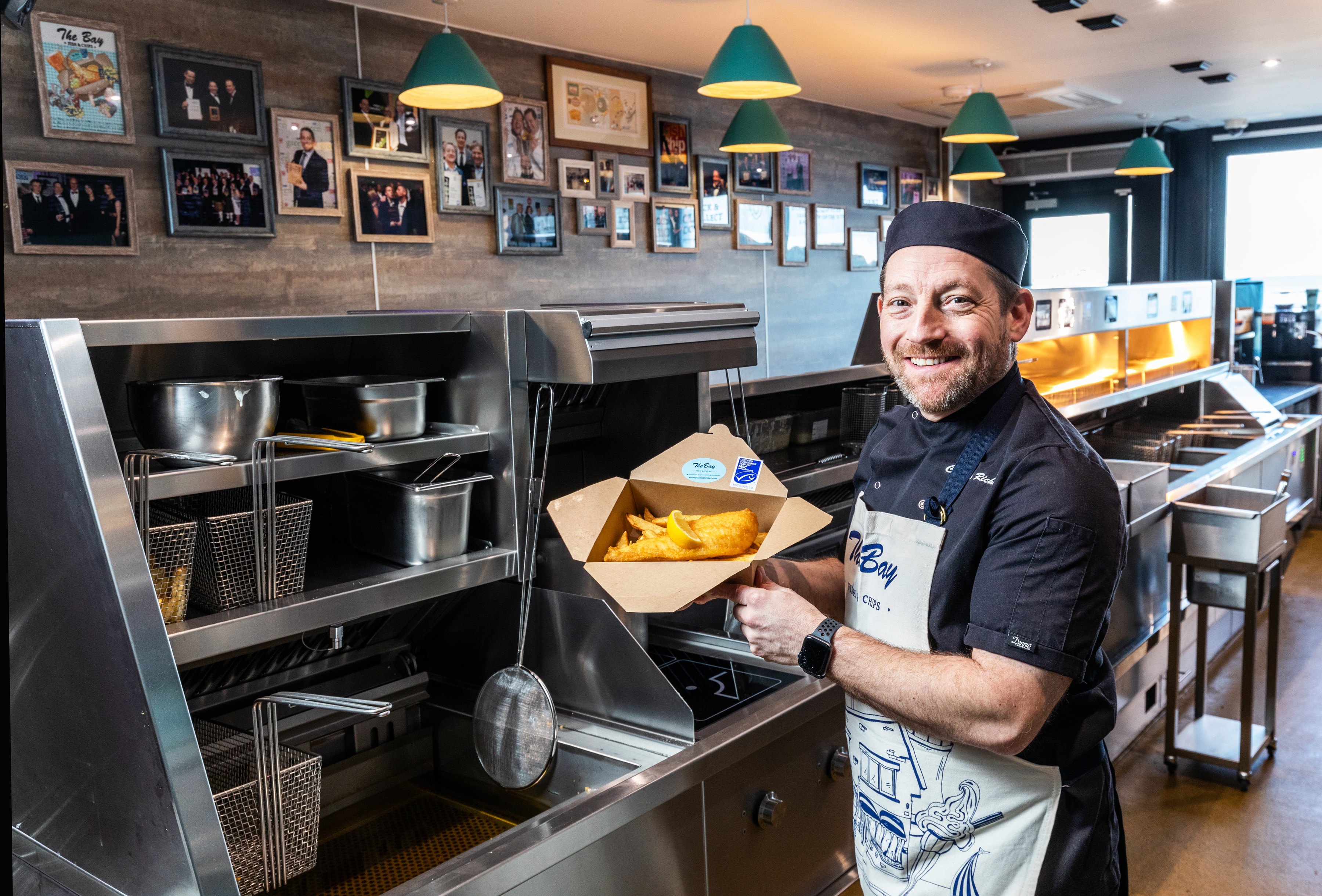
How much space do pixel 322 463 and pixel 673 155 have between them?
15.3 feet

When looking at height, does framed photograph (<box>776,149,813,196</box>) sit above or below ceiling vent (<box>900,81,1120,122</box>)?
below

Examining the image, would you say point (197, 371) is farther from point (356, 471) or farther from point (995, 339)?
point (995, 339)

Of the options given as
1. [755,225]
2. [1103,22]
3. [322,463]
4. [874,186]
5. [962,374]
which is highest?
[1103,22]

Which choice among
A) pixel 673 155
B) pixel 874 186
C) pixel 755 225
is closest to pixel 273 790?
pixel 673 155

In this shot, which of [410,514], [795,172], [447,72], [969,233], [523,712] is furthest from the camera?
[795,172]

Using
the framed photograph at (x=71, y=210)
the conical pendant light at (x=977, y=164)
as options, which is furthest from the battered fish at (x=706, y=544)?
the conical pendant light at (x=977, y=164)

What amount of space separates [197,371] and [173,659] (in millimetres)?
772

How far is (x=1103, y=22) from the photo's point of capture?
4703 millimetres

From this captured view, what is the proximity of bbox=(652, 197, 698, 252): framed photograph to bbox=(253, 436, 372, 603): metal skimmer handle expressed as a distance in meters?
4.40

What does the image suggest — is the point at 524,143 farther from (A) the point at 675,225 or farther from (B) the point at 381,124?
(A) the point at 675,225

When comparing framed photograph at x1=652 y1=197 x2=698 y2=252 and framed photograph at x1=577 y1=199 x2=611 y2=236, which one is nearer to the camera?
framed photograph at x1=577 y1=199 x2=611 y2=236

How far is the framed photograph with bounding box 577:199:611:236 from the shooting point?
535 cm

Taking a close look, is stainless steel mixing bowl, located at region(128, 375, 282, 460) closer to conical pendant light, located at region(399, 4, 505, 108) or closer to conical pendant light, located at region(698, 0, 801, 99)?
conical pendant light, located at region(399, 4, 505, 108)

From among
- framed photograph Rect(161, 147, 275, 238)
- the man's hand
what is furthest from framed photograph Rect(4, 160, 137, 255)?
the man's hand
